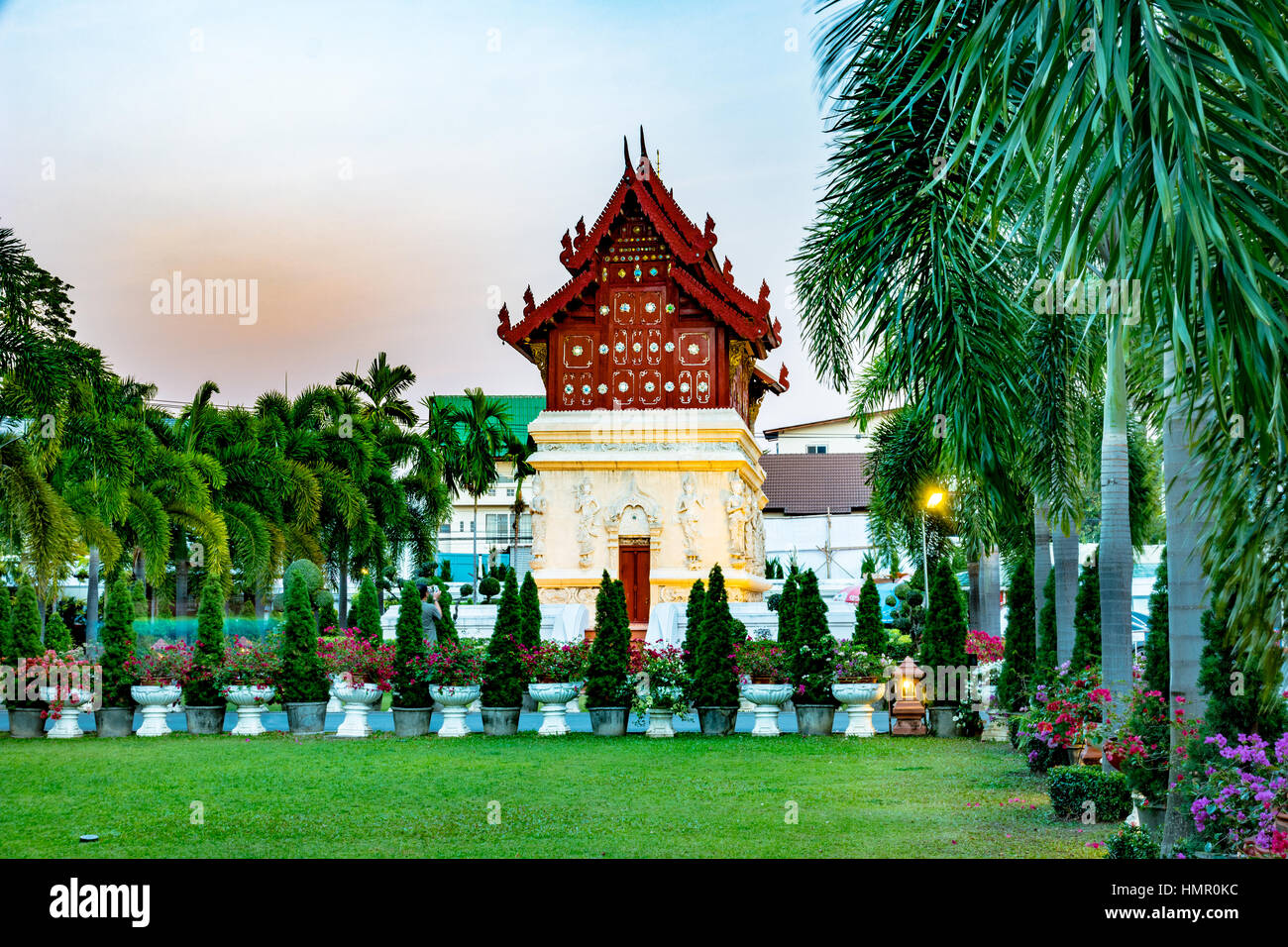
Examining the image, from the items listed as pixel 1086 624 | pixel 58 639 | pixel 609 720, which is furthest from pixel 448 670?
pixel 1086 624

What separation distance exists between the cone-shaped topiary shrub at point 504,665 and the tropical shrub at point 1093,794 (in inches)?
349

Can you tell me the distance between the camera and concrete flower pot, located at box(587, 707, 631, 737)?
16.9 m

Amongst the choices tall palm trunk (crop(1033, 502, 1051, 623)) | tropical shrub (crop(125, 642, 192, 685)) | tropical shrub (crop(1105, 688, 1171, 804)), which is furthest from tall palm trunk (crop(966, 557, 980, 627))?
tropical shrub (crop(1105, 688, 1171, 804))

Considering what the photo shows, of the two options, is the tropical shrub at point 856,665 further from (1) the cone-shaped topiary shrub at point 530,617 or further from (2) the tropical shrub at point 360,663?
(2) the tropical shrub at point 360,663

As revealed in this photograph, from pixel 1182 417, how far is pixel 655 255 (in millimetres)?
25760

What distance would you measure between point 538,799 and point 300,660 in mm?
7567

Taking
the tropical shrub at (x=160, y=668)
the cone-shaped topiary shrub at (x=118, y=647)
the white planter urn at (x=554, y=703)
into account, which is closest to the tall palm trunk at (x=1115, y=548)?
the white planter urn at (x=554, y=703)

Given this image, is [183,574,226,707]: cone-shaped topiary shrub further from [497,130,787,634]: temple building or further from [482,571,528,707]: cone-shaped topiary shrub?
[497,130,787,634]: temple building

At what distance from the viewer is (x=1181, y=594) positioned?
7.98 meters

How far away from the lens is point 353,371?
41.7m

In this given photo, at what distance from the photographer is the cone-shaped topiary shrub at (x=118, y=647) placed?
17594mm

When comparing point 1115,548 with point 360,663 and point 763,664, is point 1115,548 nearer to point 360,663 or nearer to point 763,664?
point 763,664
